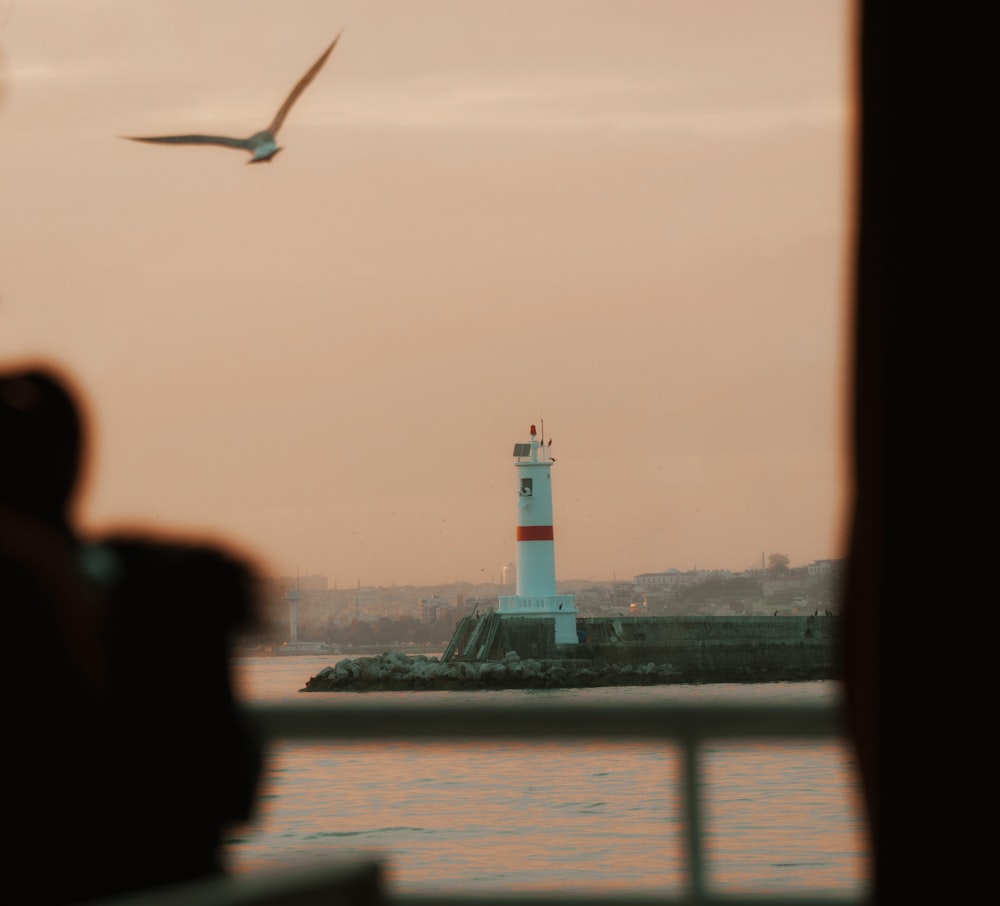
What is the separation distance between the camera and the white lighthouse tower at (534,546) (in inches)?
1531

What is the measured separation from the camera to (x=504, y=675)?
4681 cm

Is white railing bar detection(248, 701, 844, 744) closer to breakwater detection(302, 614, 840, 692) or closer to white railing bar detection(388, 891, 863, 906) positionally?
white railing bar detection(388, 891, 863, 906)

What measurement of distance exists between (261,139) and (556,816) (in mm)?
8693

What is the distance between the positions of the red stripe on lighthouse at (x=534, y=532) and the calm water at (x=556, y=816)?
1598 centimetres

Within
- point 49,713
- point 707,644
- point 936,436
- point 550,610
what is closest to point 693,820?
point 936,436

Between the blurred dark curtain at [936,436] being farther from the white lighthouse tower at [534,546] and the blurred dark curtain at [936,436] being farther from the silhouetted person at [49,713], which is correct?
the white lighthouse tower at [534,546]

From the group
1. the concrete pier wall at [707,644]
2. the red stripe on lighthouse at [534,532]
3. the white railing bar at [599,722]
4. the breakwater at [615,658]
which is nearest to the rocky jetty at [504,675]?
the breakwater at [615,658]

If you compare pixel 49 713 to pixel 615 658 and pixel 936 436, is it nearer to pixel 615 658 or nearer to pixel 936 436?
pixel 936 436

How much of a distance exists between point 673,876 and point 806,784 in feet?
55.9

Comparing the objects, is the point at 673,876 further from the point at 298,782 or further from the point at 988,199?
the point at 298,782

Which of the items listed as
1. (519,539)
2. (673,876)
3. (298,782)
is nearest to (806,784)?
(298,782)

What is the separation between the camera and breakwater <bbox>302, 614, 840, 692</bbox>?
153 ft

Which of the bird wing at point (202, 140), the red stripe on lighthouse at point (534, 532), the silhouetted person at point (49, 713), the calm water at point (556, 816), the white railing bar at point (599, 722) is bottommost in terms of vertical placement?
the calm water at point (556, 816)

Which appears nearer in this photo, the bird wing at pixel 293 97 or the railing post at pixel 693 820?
the railing post at pixel 693 820
